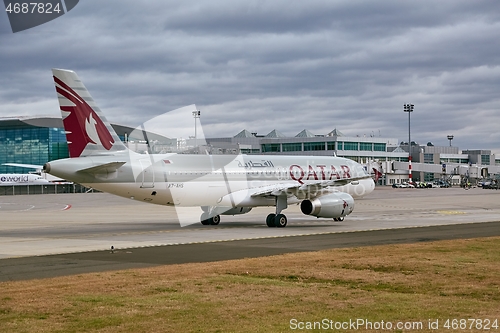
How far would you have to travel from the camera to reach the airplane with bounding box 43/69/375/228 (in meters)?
30.8

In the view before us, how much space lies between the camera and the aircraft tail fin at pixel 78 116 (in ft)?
101

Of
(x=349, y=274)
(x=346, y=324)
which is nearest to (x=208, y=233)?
(x=349, y=274)

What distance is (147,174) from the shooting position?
110ft

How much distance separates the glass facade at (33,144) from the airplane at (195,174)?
4184 inches

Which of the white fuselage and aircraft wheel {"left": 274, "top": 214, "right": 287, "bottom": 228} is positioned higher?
the white fuselage

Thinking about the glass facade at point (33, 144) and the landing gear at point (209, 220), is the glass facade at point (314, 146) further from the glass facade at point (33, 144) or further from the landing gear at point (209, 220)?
the landing gear at point (209, 220)

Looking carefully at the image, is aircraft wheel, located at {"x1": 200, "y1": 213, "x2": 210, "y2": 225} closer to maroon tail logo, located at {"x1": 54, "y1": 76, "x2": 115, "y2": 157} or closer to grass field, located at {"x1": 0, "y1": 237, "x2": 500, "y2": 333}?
maroon tail logo, located at {"x1": 54, "y1": 76, "x2": 115, "y2": 157}

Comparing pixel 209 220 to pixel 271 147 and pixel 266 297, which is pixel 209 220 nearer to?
pixel 266 297

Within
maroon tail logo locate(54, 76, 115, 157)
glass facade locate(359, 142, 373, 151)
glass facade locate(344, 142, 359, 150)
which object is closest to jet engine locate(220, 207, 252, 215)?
maroon tail logo locate(54, 76, 115, 157)

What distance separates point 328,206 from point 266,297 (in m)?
23.2

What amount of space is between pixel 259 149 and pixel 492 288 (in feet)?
410

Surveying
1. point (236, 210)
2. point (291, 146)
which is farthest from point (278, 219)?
point (291, 146)

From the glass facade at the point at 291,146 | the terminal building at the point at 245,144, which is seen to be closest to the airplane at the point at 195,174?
the terminal building at the point at 245,144

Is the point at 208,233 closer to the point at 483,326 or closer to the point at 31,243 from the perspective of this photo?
the point at 31,243
